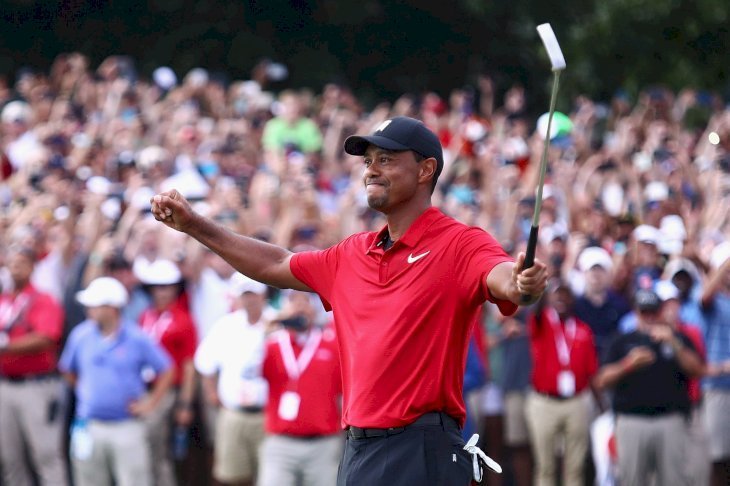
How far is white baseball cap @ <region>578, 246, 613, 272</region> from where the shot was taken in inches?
508

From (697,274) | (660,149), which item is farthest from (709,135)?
(697,274)

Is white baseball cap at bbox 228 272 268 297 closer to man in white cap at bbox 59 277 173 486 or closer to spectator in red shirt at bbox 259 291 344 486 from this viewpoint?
spectator in red shirt at bbox 259 291 344 486

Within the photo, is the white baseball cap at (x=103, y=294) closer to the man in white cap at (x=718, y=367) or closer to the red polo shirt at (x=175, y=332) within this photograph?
the red polo shirt at (x=175, y=332)

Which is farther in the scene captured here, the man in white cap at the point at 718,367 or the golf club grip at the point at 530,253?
the man in white cap at the point at 718,367

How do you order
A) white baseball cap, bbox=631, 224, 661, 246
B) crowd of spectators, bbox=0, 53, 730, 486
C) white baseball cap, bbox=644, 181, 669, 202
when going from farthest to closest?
1. white baseball cap, bbox=644, 181, 669, 202
2. white baseball cap, bbox=631, 224, 661, 246
3. crowd of spectators, bbox=0, 53, 730, 486

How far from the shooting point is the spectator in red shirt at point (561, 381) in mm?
12531

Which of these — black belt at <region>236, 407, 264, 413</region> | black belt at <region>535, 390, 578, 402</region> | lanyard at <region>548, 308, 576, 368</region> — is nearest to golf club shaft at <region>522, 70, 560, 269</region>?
black belt at <region>236, 407, 264, 413</region>

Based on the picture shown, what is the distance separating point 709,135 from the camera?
16.3m

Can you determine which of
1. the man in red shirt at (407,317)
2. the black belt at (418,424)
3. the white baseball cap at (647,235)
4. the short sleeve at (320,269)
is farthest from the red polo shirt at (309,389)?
the black belt at (418,424)

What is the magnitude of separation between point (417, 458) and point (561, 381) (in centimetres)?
687

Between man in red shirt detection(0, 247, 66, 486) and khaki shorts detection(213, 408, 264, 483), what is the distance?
5.09ft

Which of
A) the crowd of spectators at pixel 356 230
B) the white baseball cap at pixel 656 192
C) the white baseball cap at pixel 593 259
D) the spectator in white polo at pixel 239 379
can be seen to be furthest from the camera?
the white baseball cap at pixel 656 192

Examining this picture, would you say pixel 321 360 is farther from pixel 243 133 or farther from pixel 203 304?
pixel 243 133

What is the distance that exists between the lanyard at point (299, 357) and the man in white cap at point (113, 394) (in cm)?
109
